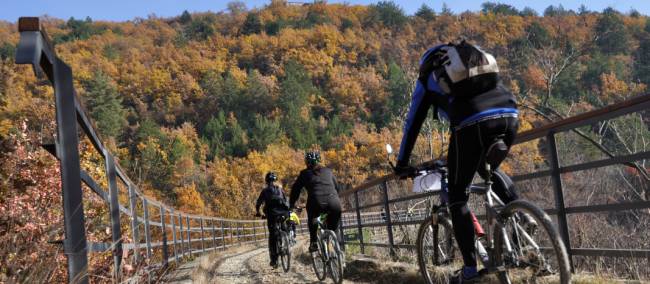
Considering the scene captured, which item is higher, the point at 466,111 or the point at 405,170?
the point at 466,111

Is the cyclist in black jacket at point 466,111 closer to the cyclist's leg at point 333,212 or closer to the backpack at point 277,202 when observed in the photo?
the cyclist's leg at point 333,212

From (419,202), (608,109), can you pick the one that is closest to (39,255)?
(608,109)

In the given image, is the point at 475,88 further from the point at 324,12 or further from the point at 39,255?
the point at 324,12

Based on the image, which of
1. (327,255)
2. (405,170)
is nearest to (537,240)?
(405,170)

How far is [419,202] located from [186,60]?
354 ft

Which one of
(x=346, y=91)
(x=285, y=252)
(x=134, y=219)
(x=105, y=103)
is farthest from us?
(x=346, y=91)

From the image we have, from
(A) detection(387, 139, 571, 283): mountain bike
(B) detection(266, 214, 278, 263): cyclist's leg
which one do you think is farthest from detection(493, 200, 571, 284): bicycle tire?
(B) detection(266, 214, 278, 263): cyclist's leg

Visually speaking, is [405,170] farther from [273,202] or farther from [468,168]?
[273,202]

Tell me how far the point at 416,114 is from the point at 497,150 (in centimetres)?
55

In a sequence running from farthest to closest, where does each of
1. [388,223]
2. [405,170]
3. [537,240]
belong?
[388,223] → [405,170] → [537,240]

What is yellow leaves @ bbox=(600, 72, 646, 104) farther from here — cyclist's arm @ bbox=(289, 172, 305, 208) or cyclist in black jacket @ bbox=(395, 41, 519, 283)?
cyclist in black jacket @ bbox=(395, 41, 519, 283)

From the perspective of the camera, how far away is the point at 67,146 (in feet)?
9.30

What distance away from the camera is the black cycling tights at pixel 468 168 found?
321 centimetres

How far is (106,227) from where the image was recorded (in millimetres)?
4949
